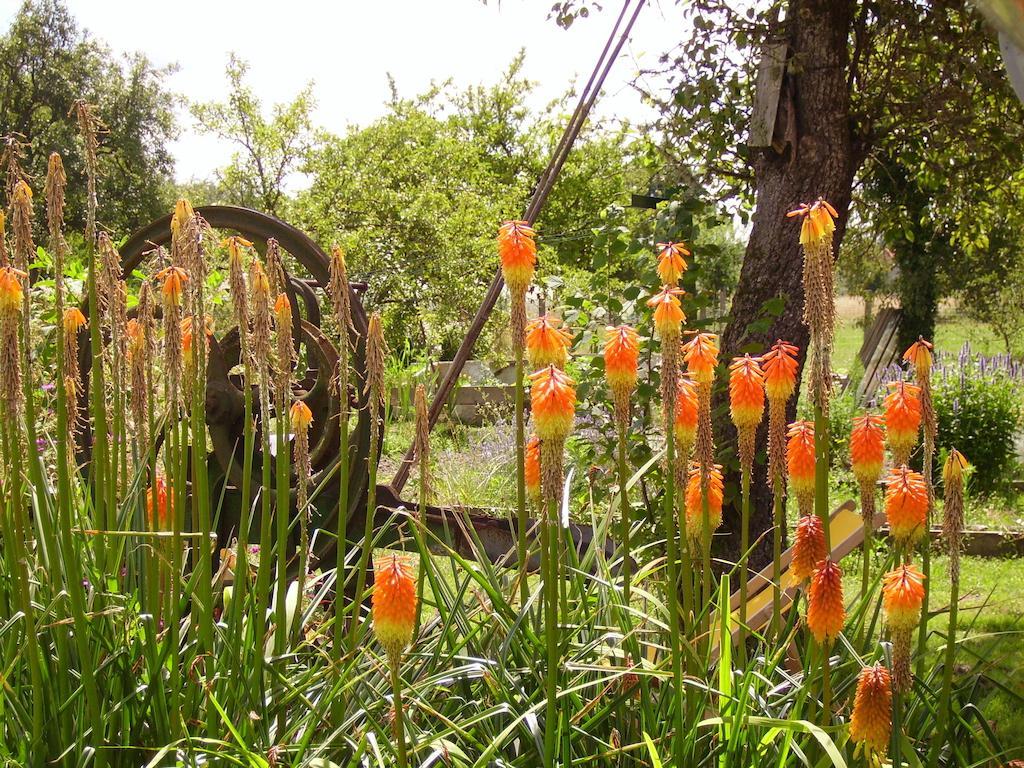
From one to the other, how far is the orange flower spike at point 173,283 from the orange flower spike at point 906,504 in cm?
114

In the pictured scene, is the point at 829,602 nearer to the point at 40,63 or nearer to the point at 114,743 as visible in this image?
the point at 114,743

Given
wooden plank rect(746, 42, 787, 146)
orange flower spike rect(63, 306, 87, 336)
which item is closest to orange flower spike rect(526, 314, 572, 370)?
orange flower spike rect(63, 306, 87, 336)

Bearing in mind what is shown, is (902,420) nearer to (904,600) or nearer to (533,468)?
(904,600)

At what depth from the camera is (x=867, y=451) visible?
1.60 metres

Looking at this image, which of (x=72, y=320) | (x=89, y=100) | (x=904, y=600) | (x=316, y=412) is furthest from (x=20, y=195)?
(x=89, y=100)

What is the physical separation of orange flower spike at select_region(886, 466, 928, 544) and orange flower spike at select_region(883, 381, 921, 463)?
0.07 meters

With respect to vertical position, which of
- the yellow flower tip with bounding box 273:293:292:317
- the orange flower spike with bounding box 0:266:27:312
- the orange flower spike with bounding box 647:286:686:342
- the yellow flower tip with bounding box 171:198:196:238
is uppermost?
the yellow flower tip with bounding box 171:198:196:238

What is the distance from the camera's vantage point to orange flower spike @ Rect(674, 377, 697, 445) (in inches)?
64.9

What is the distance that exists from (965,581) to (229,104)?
1633 centimetres

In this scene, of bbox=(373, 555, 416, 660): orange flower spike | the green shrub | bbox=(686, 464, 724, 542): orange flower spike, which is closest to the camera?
bbox=(373, 555, 416, 660): orange flower spike

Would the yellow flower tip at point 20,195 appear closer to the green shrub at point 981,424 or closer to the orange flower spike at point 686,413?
the orange flower spike at point 686,413

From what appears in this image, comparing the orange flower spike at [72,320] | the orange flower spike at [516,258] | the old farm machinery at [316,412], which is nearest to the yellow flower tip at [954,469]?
the orange flower spike at [516,258]

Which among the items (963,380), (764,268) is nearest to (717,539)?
(764,268)

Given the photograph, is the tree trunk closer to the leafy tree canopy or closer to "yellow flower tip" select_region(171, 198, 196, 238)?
"yellow flower tip" select_region(171, 198, 196, 238)
